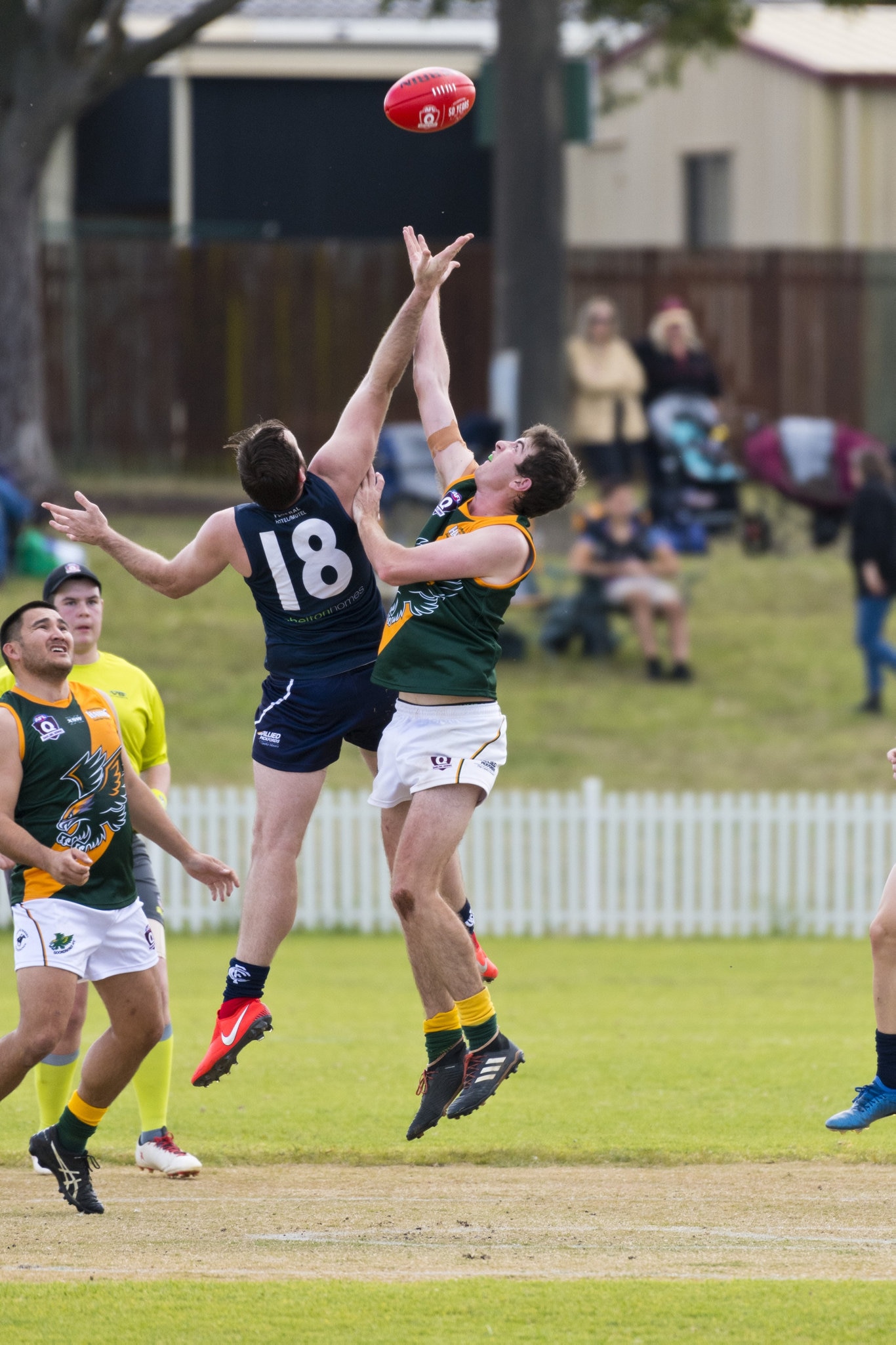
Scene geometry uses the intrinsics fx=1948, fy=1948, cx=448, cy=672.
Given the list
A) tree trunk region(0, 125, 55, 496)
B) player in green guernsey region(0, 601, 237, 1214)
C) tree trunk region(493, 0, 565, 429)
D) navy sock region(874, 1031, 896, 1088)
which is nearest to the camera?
player in green guernsey region(0, 601, 237, 1214)

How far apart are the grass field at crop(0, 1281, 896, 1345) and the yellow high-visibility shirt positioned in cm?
226

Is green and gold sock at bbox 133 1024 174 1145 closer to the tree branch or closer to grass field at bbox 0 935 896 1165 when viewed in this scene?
grass field at bbox 0 935 896 1165

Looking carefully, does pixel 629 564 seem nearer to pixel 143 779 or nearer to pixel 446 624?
pixel 143 779

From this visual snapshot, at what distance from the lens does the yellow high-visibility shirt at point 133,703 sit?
7621mm

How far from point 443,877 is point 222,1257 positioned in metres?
1.64

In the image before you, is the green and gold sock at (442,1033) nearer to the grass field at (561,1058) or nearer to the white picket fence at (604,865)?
the grass field at (561,1058)

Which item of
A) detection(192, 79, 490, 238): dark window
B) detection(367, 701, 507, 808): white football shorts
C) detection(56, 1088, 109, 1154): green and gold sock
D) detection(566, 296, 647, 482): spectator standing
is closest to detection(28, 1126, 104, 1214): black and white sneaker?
detection(56, 1088, 109, 1154): green and gold sock

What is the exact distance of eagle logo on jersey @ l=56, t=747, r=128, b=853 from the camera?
21.9ft

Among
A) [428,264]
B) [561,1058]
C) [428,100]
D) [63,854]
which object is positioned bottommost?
[561,1058]

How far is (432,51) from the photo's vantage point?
28844 mm

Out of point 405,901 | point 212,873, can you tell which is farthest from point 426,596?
point 212,873

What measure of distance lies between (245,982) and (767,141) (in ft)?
76.7

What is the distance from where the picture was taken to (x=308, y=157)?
27.8 metres

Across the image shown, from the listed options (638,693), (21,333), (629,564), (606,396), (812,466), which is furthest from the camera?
(812,466)
